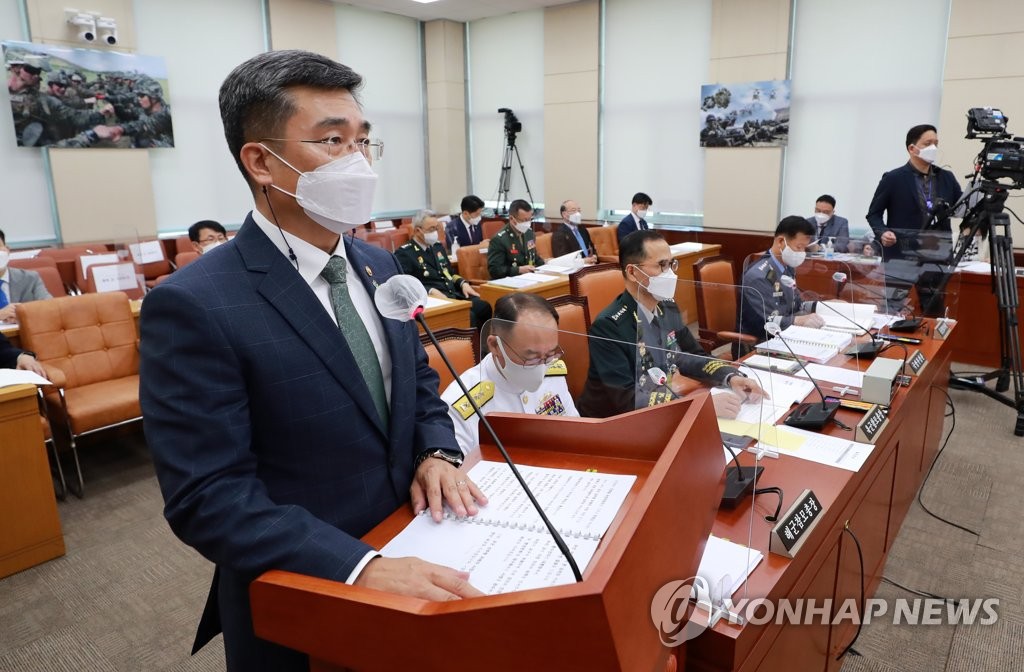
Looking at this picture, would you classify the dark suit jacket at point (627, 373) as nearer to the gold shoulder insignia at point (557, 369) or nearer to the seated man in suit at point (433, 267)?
the gold shoulder insignia at point (557, 369)

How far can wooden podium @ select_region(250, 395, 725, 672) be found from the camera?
52cm

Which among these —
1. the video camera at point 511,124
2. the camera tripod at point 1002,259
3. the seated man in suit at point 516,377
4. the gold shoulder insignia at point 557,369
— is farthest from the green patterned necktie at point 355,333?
the video camera at point 511,124

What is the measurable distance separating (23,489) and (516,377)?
2.29m

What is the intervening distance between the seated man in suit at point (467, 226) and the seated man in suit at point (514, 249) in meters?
1.19

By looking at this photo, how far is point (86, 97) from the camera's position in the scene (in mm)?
6230

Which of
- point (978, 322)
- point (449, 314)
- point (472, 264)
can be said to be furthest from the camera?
point (472, 264)

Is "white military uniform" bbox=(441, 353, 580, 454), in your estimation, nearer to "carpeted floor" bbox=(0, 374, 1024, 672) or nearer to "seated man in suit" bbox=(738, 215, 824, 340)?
"seated man in suit" bbox=(738, 215, 824, 340)

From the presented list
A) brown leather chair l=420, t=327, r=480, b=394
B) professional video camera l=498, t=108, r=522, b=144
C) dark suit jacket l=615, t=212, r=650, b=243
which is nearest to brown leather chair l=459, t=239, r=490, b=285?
dark suit jacket l=615, t=212, r=650, b=243

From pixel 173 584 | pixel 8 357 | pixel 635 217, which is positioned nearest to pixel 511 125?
pixel 635 217

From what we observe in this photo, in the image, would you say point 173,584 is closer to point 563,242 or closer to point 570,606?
point 570,606

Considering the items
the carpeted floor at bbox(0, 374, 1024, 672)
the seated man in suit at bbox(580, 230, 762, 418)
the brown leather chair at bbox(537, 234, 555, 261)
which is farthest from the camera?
the brown leather chair at bbox(537, 234, 555, 261)

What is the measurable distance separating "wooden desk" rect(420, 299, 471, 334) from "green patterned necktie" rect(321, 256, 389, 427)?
2814mm

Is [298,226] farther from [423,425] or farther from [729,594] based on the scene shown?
[729,594]

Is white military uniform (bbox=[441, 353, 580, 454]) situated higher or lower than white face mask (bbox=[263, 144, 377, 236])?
lower
